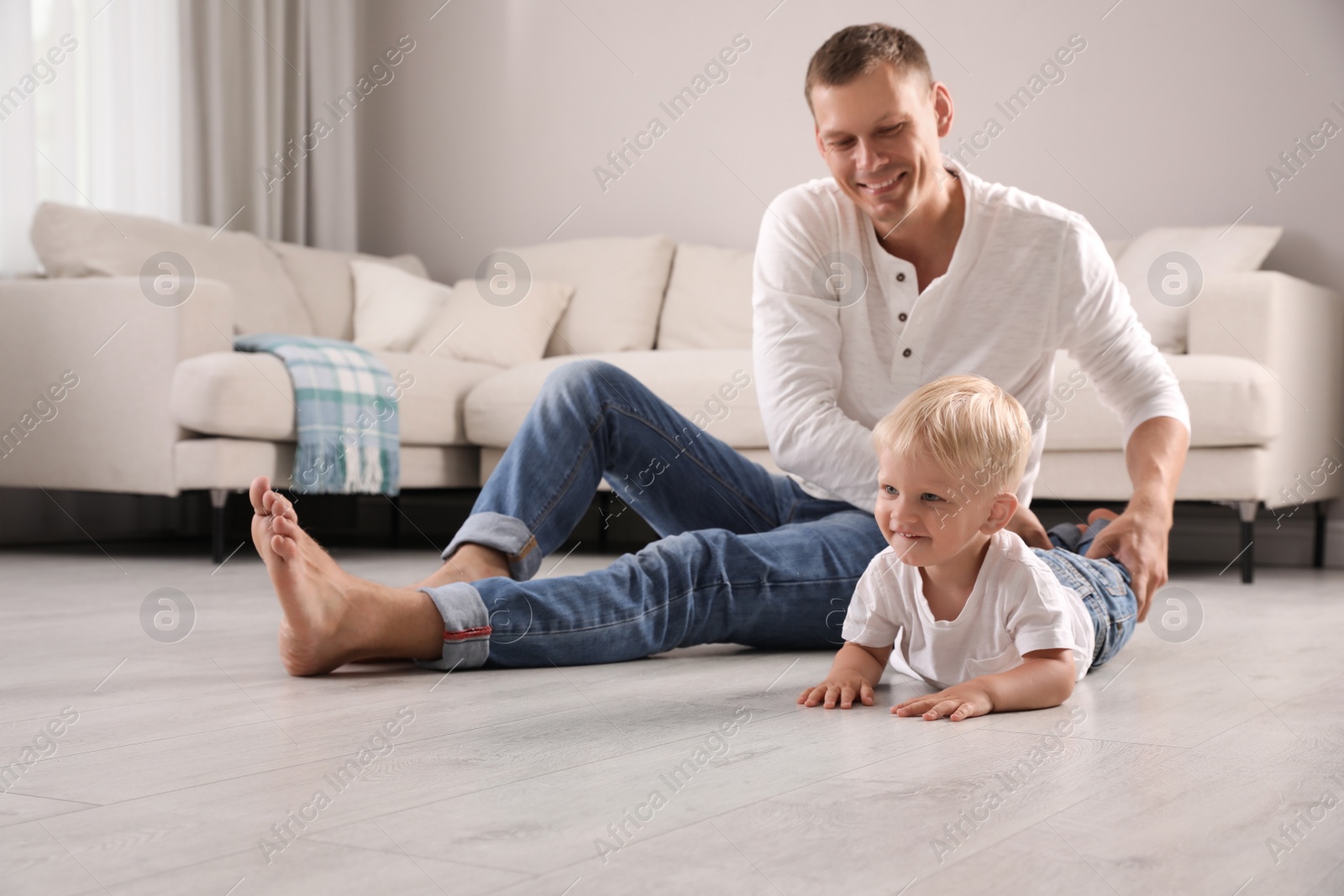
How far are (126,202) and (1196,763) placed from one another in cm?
362

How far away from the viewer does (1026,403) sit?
1.61m

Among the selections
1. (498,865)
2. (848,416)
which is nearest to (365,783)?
Answer: (498,865)

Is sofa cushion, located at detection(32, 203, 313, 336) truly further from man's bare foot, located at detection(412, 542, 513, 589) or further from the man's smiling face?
the man's smiling face

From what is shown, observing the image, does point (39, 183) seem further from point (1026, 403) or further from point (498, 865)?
point (498, 865)

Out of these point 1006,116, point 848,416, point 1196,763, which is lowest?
point 1196,763

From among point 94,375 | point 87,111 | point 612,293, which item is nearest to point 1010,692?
point 94,375

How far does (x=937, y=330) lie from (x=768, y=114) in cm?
252

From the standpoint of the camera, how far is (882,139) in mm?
1507

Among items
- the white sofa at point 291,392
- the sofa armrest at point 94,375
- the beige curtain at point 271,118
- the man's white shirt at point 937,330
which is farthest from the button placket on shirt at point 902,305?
the beige curtain at point 271,118

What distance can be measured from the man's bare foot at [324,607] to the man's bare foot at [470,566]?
0.08 m

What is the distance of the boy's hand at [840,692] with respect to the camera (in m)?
1.20

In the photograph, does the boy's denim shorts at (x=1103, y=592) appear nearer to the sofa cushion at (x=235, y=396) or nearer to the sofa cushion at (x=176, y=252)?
the sofa cushion at (x=235, y=396)

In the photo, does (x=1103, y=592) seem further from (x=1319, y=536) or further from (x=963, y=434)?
(x=1319, y=536)

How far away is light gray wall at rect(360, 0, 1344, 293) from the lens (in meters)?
3.22
